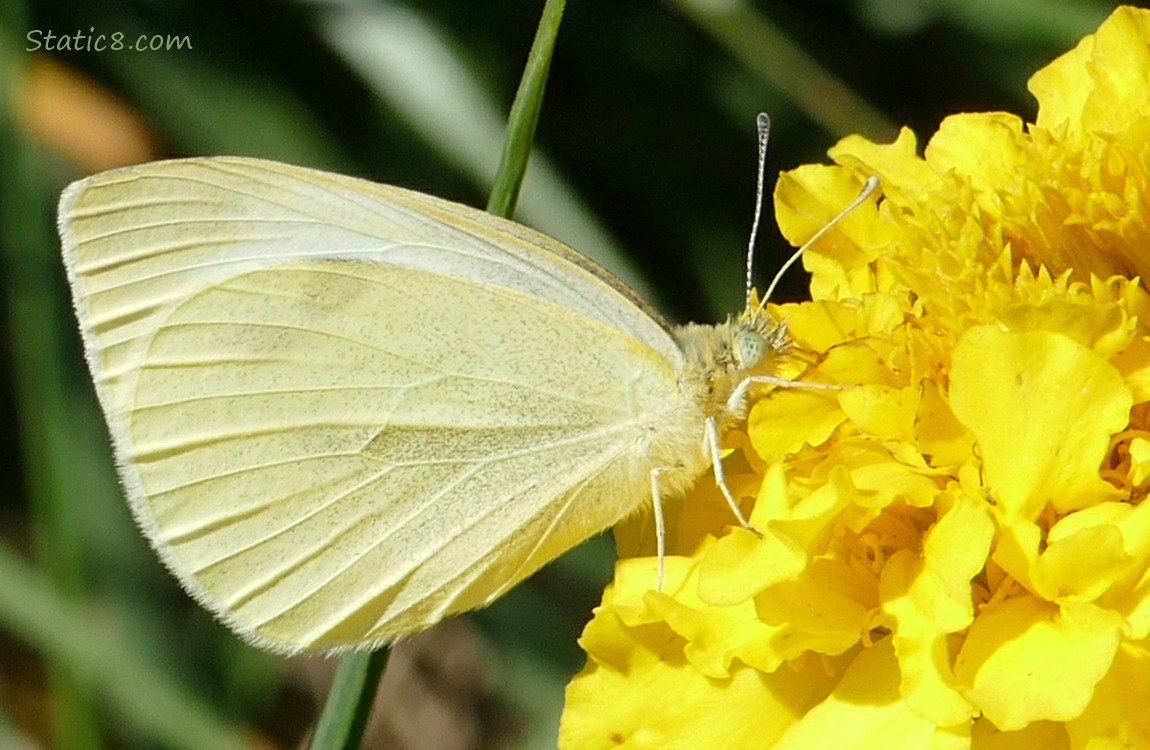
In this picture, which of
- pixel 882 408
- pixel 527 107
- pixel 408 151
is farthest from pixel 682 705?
pixel 408 151

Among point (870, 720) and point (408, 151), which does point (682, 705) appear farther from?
point (408, 151)

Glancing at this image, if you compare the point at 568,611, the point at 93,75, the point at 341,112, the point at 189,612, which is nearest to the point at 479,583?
the point at 568,611

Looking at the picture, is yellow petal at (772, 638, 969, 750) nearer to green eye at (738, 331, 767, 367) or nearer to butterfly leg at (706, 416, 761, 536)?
butterfly leg at (706, 416, 761, 536)

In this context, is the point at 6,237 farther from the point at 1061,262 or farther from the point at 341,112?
the point at 1061,262

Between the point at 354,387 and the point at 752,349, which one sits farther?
the point at 354,387

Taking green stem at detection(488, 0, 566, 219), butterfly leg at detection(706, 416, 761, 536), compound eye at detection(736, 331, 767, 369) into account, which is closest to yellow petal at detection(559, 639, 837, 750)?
butterfly leg at detection(706, 416, 761, 536)

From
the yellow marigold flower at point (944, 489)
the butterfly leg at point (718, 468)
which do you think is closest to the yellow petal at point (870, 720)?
the yellow marigold flower at point (944, 489)
